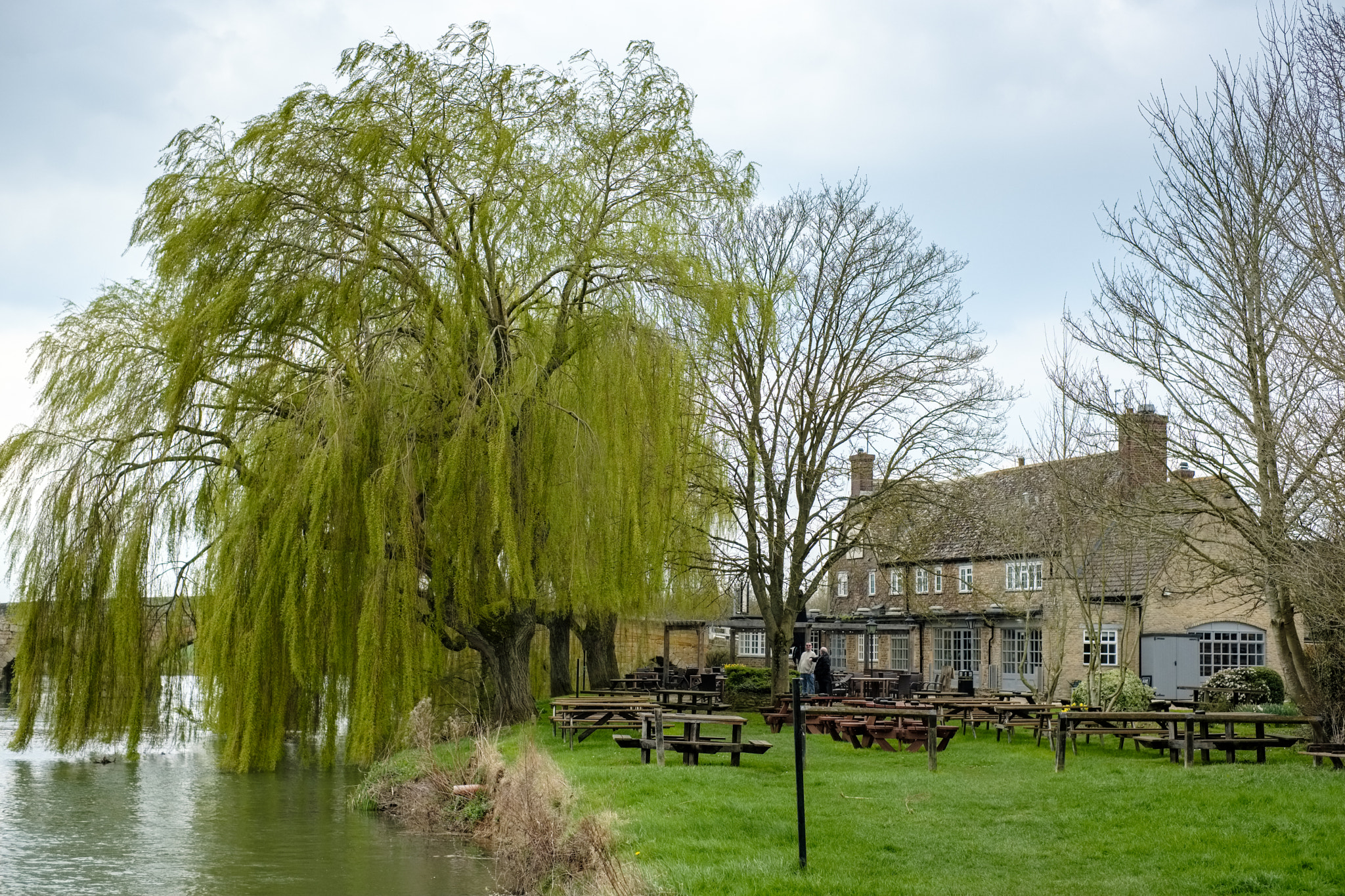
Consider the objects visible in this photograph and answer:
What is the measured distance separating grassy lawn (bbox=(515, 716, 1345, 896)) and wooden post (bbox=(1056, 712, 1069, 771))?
0.22 m

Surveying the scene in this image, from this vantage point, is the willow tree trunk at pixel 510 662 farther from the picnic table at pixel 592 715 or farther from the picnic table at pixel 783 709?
the picnic table at pixel 783 709

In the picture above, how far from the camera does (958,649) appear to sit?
38.5 m

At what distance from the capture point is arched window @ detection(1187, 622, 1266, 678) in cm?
3178

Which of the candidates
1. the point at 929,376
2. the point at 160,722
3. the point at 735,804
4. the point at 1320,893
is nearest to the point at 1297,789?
the point at 1320,893

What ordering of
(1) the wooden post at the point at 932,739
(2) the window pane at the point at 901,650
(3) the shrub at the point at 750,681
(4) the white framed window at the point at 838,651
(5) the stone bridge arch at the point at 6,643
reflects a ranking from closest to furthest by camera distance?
(1) the wooden post at the point at 932,739, (3) the shrub at the point at 750,681, (5) the stone bridge arch at the point at 6,643, (2) the window pane at the point at 901,650, (4) the white framed window at the point at 838,651

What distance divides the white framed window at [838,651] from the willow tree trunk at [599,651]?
15.7m

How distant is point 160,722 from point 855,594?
2803cm

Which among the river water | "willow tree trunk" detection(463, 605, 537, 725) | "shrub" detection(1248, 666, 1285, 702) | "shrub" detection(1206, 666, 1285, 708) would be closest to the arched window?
"shrub" detection(1206, 666, 1285, 708)

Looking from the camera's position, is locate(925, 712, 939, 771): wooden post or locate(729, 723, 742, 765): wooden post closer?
locate(925, 712, 939, 771): wooden post

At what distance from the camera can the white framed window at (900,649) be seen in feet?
136

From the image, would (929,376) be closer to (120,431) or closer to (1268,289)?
(1268,289)

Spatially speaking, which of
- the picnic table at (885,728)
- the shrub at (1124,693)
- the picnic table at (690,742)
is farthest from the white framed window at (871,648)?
the picnic table at (690,742)

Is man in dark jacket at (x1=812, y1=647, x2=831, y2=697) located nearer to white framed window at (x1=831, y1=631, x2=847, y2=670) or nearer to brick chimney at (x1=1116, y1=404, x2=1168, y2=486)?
brick chimney at (x1=1116, y1=404, x2=1168, y2=486)

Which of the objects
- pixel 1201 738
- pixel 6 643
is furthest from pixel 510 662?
pixel 6 643
